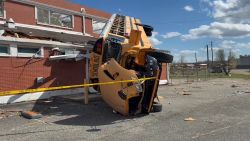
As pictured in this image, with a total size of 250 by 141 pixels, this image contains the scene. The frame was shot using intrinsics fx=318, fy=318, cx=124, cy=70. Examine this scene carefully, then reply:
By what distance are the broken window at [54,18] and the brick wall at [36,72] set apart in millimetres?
4854

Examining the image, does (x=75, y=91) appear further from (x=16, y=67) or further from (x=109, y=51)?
(x=109, y=51)

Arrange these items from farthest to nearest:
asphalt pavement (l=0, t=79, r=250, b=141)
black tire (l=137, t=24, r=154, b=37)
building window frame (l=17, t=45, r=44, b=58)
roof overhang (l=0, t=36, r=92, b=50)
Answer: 1. black tire (l=137, t=24, r=154, b=37)
2. building window frame (l=17, t=45, r=44, b=58)
3. roof overhang (l=0, t=36, r=92, b=50)
4. asphalt pavement (l=0, t=79, r=250, b=141)

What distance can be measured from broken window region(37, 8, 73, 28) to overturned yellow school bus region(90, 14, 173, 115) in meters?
9.65

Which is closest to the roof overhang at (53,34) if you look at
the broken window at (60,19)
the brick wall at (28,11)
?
the brick wall at (28,11)

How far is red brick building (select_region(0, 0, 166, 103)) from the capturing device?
1445 centimetres

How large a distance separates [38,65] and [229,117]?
31.3 ft

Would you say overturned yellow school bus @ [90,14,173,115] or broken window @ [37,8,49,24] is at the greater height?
broken window @ [37,8,49,24]

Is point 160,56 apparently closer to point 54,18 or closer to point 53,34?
point 53,34

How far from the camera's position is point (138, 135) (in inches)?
326

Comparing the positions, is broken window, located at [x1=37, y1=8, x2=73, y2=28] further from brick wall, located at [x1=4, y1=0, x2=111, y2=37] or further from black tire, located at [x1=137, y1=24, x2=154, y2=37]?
black tire, located at [x1=137, y1=24, x2=154, y2=37]

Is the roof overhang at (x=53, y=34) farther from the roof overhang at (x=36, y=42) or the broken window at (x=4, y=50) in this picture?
the broken window at (x=4, y=50)

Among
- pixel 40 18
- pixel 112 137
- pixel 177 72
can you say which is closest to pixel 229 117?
pixel 112 137

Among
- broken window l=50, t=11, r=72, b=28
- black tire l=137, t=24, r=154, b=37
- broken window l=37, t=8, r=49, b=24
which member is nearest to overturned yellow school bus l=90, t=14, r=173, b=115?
black tire l=137, t=24, r=154, b=37

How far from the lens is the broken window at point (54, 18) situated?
21.0m
